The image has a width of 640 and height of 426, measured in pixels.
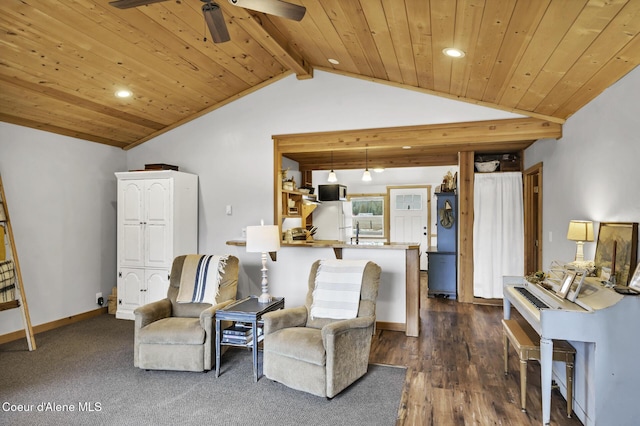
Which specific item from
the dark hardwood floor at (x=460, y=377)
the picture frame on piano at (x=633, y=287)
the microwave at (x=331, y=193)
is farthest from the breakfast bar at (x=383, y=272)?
the microwave at (x=331, y=193)

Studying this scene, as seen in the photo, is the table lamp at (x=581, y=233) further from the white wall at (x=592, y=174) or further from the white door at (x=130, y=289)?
the white door at (x=130, y=289)

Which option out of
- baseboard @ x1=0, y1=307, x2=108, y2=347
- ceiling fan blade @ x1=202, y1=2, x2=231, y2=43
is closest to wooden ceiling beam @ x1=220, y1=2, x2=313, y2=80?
ceiling fan blade @ x1=202, y1=2, x2=231, y2=43

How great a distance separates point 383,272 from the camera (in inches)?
178

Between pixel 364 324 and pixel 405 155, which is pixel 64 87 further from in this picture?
pixel 405 155

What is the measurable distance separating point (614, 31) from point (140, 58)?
3.65 meters

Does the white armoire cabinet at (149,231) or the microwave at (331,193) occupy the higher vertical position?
the microwave at (331,193)

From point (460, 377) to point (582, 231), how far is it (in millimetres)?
1537

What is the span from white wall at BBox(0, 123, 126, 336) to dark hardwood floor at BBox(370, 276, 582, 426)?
3801 millimetres

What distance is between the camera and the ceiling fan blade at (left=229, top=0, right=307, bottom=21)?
7.09 ft

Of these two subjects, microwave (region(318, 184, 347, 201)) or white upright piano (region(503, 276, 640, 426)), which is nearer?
white upright piano (region(503, 276, 640, 426))

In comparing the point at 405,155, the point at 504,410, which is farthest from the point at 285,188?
the point at 504,410

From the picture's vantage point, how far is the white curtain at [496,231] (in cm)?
563

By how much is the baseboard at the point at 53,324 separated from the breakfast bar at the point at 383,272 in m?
2.06

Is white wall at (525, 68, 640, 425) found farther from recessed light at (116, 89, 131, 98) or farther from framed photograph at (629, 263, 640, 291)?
recessed light at (116, 89, 131, 98)
